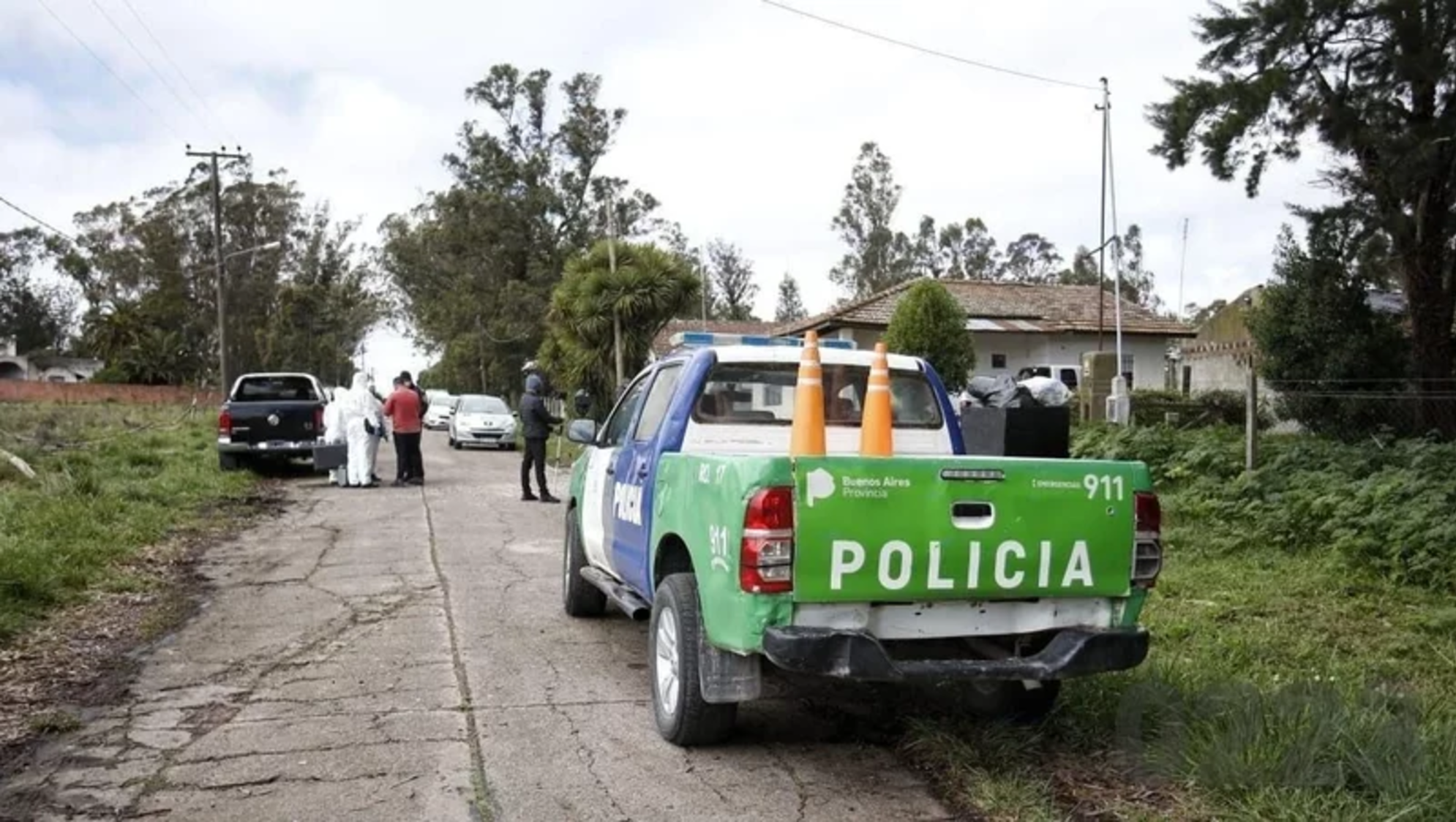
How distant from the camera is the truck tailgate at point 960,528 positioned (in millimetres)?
4285

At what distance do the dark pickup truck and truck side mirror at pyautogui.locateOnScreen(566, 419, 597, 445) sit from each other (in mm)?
11144

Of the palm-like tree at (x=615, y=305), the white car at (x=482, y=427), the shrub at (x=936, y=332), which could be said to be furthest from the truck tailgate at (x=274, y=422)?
the shrub at (x=936, y=332)

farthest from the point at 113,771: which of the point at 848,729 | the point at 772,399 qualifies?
the point at 772,399

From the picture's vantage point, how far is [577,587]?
306 inches

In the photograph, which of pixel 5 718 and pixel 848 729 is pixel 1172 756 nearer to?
pixel 848 729

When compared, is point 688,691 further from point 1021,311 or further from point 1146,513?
point 1021,311

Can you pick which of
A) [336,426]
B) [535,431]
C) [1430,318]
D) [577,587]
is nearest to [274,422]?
[336,426]

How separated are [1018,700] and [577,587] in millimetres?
3441

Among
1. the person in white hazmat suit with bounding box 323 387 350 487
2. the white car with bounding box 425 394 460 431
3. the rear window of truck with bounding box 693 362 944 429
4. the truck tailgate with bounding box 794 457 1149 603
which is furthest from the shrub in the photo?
the white car with bounding box 425 394 460 431

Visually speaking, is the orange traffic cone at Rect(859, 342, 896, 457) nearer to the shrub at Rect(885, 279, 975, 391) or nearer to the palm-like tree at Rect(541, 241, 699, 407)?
the shrub at Rect(885, 279, 975, 391)

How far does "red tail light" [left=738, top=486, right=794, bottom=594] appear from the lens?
4.25 m

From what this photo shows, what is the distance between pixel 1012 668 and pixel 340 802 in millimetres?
2636

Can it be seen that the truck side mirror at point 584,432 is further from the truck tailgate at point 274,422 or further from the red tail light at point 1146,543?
the truck tailgate at point 274,422

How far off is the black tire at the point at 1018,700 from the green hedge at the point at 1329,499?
14.4 feet
